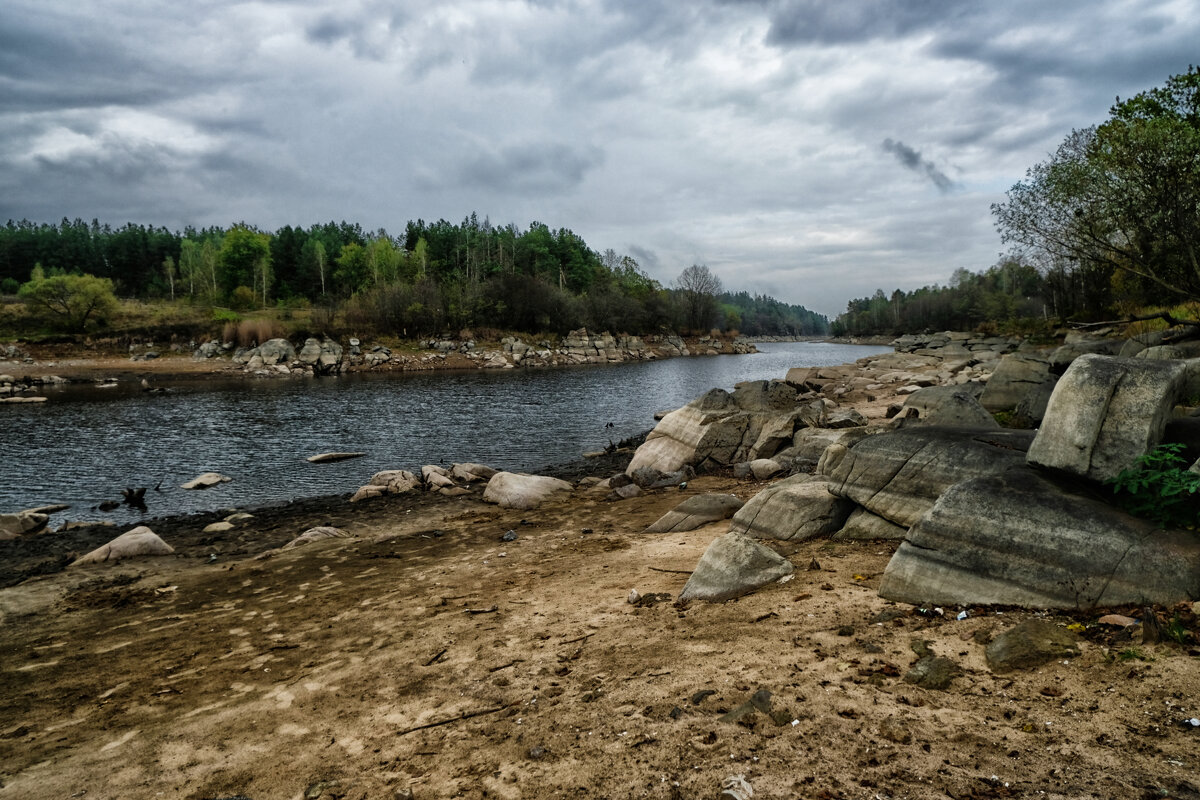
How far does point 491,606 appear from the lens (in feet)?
26.6

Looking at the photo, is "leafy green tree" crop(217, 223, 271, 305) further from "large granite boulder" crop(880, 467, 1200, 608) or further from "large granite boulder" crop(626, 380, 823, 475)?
"large granite boulder" crop(880, 467, 1200, 608)

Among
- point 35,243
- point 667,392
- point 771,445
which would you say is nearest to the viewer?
point 771,445

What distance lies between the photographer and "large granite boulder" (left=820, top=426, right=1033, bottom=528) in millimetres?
8008

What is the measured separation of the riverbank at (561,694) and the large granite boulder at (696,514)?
126 centimetres

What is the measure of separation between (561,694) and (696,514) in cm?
647

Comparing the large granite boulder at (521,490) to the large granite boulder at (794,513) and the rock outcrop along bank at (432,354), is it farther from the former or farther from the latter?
the rock outcrop along bank at (432,354)

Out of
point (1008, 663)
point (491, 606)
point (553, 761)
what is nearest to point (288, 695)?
point (491, 606)

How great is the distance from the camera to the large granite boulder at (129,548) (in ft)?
38.9

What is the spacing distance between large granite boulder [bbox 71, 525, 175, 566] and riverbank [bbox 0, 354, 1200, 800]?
180 cm

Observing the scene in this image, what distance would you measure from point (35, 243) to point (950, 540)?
529ft

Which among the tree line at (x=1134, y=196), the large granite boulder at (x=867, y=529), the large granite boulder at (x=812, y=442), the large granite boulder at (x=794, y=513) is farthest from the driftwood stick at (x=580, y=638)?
the tree line at (x=1134, y=196)

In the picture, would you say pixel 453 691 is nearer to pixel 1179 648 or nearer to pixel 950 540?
pixel 950 540

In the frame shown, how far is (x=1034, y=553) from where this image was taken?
5.89m

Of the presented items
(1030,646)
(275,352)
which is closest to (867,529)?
(1030,646)
